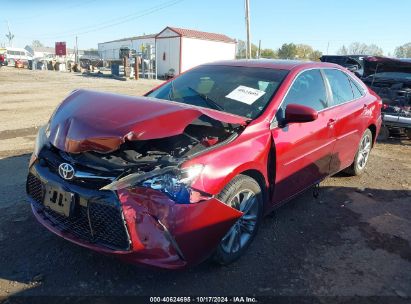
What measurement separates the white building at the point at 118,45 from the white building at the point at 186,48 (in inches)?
276

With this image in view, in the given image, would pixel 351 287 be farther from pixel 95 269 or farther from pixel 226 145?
pixel 95 269

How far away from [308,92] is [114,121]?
227 centimetres

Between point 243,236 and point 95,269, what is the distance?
1.26 meters

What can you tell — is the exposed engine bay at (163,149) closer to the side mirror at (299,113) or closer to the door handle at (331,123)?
the side mirror at (299,113)

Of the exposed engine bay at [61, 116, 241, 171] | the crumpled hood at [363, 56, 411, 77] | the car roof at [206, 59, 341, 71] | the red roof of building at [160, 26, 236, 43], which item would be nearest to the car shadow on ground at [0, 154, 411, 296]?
the exposed engine bay at [61, 116, 241, 171]

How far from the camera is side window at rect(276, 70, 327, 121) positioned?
12.8ft

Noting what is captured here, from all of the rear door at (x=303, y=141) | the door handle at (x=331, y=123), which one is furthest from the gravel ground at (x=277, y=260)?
the door handle at (x=331, y=123)

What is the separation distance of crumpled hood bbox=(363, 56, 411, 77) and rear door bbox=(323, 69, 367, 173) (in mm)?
3961

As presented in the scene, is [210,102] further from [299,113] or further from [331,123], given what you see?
[331,123]

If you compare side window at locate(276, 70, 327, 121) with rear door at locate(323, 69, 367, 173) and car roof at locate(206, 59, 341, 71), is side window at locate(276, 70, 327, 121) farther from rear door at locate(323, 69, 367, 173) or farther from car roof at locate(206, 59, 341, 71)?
rear door at locate(323, 69, 367, 173)

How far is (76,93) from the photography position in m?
3.73

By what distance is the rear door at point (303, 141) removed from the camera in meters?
3.70

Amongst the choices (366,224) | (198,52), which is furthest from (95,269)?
(198,52)

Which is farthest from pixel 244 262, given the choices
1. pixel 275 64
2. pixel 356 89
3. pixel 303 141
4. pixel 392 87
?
pixel 392 87
